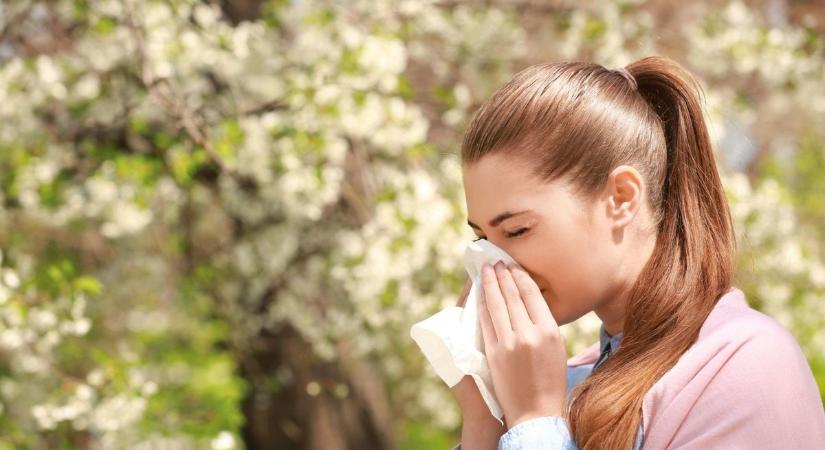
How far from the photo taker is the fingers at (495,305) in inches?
61.3

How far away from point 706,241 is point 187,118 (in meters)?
2.43

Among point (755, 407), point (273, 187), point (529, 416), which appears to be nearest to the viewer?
point (755, 407)

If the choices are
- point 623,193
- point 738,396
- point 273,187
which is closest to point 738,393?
point 738,396

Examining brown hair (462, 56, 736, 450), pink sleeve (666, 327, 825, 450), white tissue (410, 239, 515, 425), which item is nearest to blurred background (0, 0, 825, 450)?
white tissue (410, 239, 515, 425)

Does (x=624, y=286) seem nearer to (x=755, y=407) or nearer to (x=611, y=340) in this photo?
(x=611, y=340)

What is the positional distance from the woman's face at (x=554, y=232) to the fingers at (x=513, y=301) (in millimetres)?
34

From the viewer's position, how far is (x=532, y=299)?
1.55 metres

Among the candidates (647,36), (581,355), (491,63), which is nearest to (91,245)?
(491,63)

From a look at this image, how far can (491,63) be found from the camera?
5.25 metres

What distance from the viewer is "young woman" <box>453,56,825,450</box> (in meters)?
1.41

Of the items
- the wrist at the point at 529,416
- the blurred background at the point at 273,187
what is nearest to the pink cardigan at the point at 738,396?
the wrist at the point at 529,416

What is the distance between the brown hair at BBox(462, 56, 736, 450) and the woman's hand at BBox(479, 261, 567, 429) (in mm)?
55

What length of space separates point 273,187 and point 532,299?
9.96ft

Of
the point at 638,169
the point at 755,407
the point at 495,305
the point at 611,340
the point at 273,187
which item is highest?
the point at 273,187
